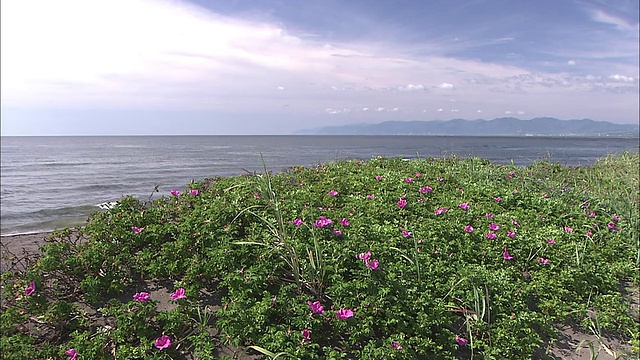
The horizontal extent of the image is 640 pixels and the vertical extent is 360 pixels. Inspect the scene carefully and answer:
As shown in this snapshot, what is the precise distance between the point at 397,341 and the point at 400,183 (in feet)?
11.1

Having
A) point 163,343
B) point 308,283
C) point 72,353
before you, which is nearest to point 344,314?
point 308,283

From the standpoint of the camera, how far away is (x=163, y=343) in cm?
282

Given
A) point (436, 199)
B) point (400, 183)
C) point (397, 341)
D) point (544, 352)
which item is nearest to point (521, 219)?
point (436, 199)

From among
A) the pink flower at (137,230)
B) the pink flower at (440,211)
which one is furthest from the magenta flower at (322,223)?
the pink flower at (440,211)

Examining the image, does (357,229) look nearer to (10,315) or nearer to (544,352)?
(544,352)

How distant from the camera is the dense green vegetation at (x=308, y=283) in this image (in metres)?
2.95

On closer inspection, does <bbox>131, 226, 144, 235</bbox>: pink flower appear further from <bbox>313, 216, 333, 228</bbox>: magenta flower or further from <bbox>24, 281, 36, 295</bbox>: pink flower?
<bbox>313, 216, 333, 228</bbox>: magenta flower

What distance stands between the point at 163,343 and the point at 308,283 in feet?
4.01

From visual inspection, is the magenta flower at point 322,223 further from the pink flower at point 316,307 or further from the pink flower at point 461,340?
the pink flower at point 461,340

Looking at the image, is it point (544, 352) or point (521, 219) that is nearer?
point (544, 352)

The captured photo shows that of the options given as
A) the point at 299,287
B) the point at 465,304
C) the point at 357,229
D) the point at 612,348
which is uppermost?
the point at 357,229

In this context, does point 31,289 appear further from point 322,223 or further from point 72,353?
point 322,223

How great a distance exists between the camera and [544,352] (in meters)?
3.55

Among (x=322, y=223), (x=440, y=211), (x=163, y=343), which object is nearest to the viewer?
(x=163, y=343)
